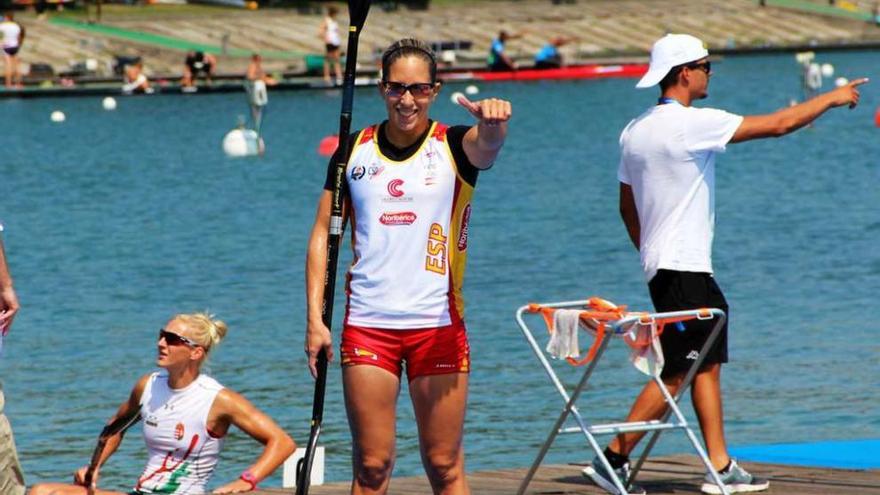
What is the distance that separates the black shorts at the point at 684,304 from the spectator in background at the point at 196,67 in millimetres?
41097

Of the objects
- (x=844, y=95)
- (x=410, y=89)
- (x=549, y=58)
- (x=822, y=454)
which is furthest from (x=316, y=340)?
(x=549, y=58)

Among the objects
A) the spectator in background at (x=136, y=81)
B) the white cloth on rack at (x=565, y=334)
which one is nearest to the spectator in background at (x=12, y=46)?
the spectator in background at (x=136, y=81)

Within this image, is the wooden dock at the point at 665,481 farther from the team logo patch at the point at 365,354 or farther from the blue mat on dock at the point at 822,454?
the team logo patch at the point at 365,354

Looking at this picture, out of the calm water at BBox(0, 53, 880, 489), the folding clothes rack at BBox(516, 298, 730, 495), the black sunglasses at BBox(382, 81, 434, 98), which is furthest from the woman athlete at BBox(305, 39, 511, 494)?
the calm water at BBox(0, 53, 880, 489)

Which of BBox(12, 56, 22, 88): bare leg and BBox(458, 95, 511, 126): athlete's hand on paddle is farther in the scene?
BBox(12, 56, 22, 88): bare leg

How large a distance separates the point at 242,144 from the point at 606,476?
2918 cm

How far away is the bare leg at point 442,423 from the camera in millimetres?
5855

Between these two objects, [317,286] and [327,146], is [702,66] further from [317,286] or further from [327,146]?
[327,146]

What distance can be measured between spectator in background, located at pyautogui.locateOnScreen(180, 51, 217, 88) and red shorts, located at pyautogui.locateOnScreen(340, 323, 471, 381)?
42336 millimetres

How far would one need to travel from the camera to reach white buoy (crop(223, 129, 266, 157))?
119 ft

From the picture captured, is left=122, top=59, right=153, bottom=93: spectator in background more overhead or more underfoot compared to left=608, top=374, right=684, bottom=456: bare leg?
more underfoot

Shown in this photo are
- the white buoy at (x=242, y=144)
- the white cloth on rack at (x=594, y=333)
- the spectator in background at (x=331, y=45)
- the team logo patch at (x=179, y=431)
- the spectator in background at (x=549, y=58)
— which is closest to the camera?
the white cloth on rack at (x=594, y=333)

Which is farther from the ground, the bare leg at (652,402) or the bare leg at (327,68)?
the bare leg at (652,402)

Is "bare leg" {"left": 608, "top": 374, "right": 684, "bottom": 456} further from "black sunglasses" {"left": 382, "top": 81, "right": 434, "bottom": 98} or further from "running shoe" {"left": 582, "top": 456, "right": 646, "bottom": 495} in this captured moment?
"black sunglasses" {"left": 382, "top": 81, "right": 434, "bottom": 98}
